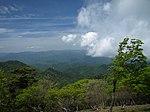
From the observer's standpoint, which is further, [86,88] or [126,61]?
[86,88]

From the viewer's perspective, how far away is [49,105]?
4772 cm

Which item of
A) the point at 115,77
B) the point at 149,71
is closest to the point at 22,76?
the point at 115,77

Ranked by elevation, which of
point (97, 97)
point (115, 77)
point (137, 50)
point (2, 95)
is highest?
point (137, 50)

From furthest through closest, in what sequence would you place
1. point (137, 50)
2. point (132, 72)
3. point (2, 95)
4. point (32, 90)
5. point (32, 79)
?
1. point (32, 79)
2. point (32, 90)
3. point (2, 95)
4. point (132, 72)
5. point (137, 50)

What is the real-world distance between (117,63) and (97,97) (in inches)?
1193

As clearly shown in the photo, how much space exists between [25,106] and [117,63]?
21774 millimetres

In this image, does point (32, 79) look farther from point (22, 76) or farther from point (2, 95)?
point (2, 95)

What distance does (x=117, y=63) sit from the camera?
28.7 meters

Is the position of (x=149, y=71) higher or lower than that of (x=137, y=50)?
lower

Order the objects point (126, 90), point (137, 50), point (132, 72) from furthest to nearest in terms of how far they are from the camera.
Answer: point (126, 90), point (132, 72), point (137, 50)

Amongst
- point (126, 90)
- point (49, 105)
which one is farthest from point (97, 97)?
point (49, 105)

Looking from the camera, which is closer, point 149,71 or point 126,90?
point 149,71

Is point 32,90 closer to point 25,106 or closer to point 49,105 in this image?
point 25,106

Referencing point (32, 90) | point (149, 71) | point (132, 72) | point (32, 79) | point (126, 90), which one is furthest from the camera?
point (126, 90)
